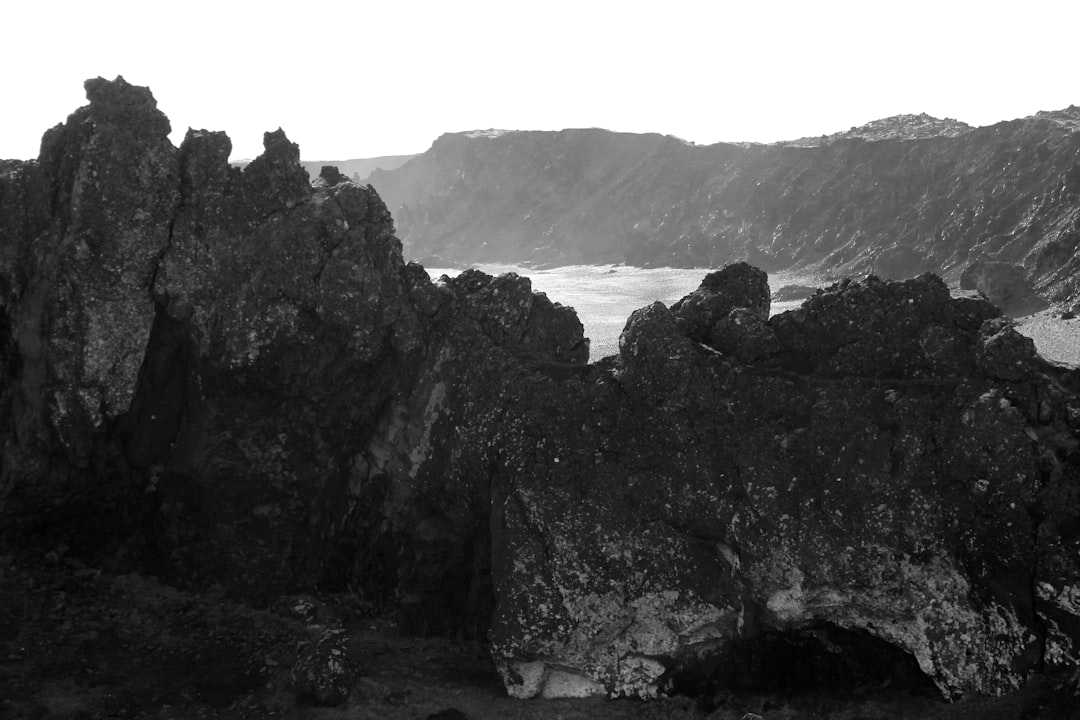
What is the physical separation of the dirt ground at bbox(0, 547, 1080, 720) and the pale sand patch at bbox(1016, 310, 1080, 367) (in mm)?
37244

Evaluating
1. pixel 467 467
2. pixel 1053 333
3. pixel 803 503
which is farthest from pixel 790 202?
pixel 803 503

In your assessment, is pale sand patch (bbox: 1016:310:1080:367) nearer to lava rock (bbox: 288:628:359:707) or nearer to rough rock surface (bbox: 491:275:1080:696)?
rough rock surface (bbox: 491:275:1080:696)

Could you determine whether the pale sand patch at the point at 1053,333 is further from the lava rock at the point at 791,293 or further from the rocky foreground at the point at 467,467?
the rocky foreground at the point at 467,467

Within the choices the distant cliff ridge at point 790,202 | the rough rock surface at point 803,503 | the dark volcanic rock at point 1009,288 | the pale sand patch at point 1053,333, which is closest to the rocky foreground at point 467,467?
the rough rock surface at point 803,503

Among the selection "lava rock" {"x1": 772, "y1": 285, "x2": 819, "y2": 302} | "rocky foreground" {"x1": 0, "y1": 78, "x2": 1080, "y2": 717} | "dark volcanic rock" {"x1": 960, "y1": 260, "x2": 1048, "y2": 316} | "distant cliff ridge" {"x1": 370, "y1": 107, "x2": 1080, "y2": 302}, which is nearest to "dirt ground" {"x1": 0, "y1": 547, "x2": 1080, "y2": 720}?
"rocky foreground" {"x1": 0, "y1": 78, "x2": 1080, "y2": 717}

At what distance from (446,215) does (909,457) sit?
178 meters

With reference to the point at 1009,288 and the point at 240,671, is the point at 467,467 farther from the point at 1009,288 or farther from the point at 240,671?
the point at 1009,288

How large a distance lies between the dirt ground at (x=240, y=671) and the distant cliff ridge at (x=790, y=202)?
62263 millimetres

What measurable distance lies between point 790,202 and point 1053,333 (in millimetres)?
70658

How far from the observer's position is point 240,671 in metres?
23.6

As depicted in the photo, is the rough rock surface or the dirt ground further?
the dirt ground

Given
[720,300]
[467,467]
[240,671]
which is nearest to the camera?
[240,671]

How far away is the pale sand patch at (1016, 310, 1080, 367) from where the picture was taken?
54.3 metres

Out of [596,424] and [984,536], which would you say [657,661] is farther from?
[984,536]
